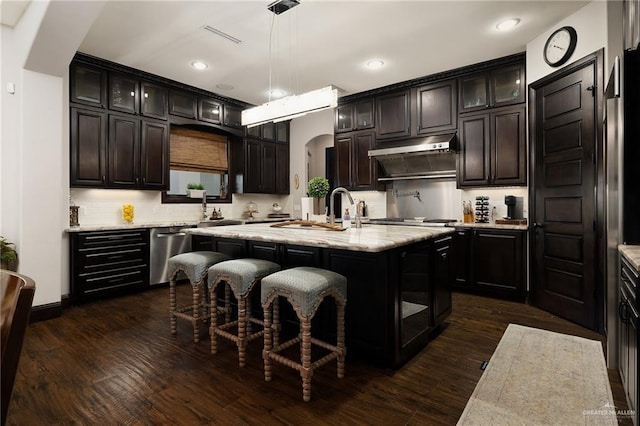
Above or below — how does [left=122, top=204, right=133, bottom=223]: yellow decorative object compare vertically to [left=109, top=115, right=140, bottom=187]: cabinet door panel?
below

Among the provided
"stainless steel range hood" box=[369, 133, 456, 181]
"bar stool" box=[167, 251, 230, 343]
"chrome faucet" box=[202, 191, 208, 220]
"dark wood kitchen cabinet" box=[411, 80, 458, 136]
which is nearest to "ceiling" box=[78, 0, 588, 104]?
"dark wood kitchen cabinet" box=[411, 80, 458, 136]

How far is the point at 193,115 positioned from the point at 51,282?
2.92 meters

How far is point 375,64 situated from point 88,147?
12.1 ft

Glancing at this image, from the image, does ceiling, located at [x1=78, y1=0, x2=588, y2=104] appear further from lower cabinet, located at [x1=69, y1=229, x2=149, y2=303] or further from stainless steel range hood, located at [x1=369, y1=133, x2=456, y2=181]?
lower cabinet, located at [x1=69, y1=229, x2=149, y2=303]

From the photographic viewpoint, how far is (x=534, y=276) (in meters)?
3.70

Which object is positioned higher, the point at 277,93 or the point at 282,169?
the point at 277,93

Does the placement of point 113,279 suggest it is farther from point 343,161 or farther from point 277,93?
point 343,161

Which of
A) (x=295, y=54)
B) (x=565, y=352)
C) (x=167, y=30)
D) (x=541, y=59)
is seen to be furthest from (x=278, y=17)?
(x=565, y=352)

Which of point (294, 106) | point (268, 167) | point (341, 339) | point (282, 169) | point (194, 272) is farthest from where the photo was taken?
point (282, 169)

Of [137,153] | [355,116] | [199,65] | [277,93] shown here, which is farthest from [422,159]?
[137,153]

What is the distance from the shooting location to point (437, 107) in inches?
185

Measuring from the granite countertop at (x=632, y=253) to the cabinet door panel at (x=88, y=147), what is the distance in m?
4.90

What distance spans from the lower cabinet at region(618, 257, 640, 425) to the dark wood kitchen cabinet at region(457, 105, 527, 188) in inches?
98.2

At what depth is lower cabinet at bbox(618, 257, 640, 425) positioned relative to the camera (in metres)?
1.49
